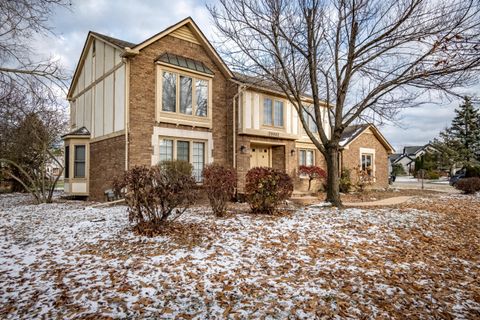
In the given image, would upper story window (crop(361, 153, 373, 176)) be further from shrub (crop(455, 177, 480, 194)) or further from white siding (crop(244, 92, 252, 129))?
white siding (crop(244, 92, 252, 129))

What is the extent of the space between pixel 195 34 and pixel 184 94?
2941mm

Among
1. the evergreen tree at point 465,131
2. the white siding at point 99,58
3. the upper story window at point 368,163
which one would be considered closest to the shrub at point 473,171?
the upper story window at point 368,163

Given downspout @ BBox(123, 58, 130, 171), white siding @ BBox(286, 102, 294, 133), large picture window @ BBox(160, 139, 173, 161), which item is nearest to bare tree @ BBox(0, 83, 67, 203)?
downspout @ BBox(123, 58, 130, 171)

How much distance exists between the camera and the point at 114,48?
12.1 m

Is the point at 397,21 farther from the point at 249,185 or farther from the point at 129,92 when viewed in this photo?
the point at 129,92

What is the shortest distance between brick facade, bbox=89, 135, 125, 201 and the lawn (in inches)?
156

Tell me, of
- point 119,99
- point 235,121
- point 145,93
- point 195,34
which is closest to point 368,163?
point 235,121

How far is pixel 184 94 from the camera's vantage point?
12.6m

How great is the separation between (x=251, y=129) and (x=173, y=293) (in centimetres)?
1044

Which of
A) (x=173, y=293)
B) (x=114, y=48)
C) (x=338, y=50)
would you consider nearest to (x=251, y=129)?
(x=338, y=50)

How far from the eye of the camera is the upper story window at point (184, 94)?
12086mm

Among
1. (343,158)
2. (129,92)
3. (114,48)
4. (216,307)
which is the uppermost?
(114,48)

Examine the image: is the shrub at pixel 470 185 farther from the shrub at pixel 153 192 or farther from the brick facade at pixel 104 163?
the brick facade at pixel 104 163

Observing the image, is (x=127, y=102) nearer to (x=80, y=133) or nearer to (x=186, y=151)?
(x=186, y=151)
